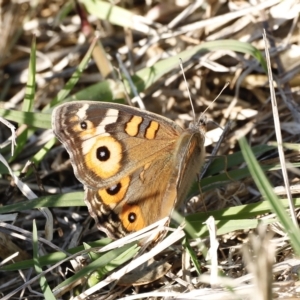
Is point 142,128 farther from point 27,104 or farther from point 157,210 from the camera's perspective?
point 27,104

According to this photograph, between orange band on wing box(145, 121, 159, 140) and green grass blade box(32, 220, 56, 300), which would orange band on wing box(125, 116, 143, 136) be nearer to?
orange band on wing box(145, 121, 159, 140)

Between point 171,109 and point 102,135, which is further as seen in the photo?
point 171,109

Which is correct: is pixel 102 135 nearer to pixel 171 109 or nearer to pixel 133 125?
pixel 133 125

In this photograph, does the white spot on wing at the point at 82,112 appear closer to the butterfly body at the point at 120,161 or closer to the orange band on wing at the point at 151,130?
the butterfly body at the point at 120,161

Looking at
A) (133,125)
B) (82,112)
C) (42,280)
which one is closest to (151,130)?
(133,125)

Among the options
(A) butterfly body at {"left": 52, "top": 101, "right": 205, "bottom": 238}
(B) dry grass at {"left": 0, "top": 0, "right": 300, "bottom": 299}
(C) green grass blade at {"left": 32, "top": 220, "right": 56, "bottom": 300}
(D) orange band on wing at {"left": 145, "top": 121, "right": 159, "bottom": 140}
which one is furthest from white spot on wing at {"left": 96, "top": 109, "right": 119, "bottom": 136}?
(C) green grass blade at {"left": 32, "top": 220, "right": 56, "bottom": 300}

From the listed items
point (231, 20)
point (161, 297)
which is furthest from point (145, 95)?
point (161, 297)
